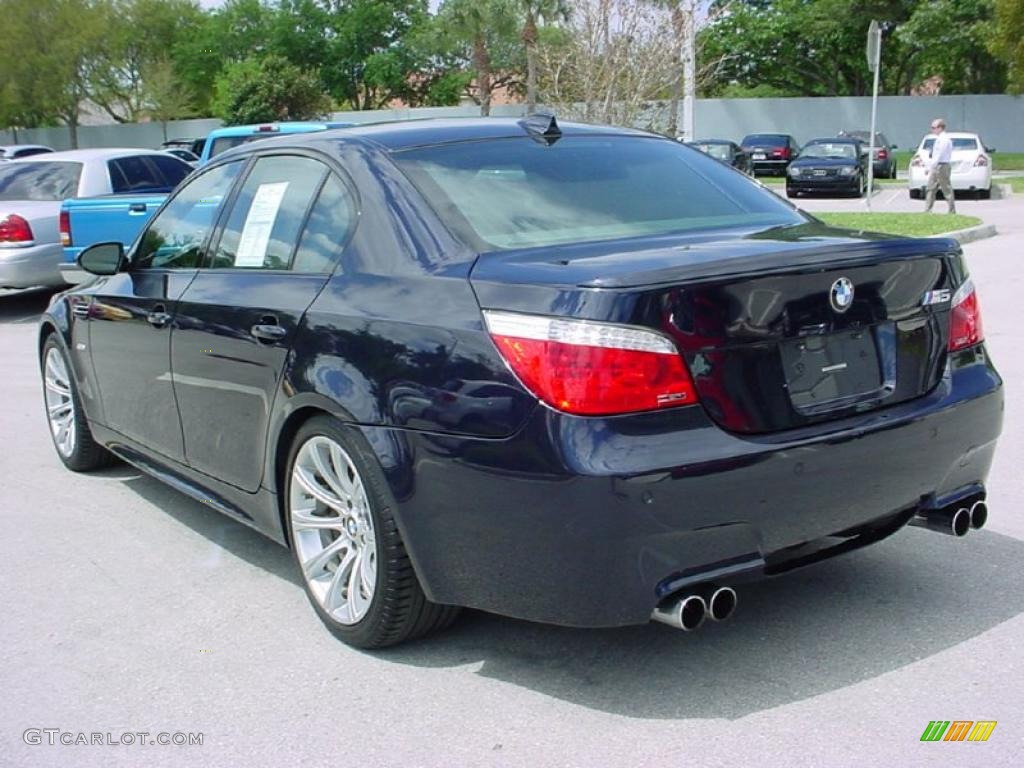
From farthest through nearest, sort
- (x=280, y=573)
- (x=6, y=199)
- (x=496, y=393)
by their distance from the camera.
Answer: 1. (x=6, y=199)
2. (x=280, y=573)
3. (x=496, y=393)

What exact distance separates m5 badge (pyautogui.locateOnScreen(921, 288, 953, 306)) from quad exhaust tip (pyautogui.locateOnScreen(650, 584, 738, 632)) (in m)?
1.18

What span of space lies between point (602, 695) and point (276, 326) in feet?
5.31

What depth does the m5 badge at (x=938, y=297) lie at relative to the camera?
368cm

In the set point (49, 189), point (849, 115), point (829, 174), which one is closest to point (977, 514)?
point (49, 189)

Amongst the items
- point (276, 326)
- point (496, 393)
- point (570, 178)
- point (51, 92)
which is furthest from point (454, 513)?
point (51, 92)

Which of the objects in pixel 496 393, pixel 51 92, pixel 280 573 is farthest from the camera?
pixel 51 92

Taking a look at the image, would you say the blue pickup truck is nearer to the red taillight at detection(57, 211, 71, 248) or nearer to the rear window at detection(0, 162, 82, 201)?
the red taillight at detection(57, 211, 71, 248)

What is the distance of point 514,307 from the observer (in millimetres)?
3195

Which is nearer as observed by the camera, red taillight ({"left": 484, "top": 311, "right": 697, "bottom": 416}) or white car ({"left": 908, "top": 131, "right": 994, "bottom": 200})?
red taillight ({"left": 484, "top": 311, "right": 697, "bottom": 416})

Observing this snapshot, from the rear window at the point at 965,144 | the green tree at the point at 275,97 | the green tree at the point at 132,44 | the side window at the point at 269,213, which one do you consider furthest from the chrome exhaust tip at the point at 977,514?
the green tree at the point at 132,44

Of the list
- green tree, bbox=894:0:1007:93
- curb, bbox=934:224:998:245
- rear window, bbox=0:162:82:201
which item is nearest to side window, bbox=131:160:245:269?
rear window, bbox=0:162:82:201

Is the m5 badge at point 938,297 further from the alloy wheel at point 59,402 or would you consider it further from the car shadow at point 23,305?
the car shadow at point 23,305

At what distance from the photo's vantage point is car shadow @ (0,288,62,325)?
13.0 m

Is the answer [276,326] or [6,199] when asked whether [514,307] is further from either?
[6,199]
